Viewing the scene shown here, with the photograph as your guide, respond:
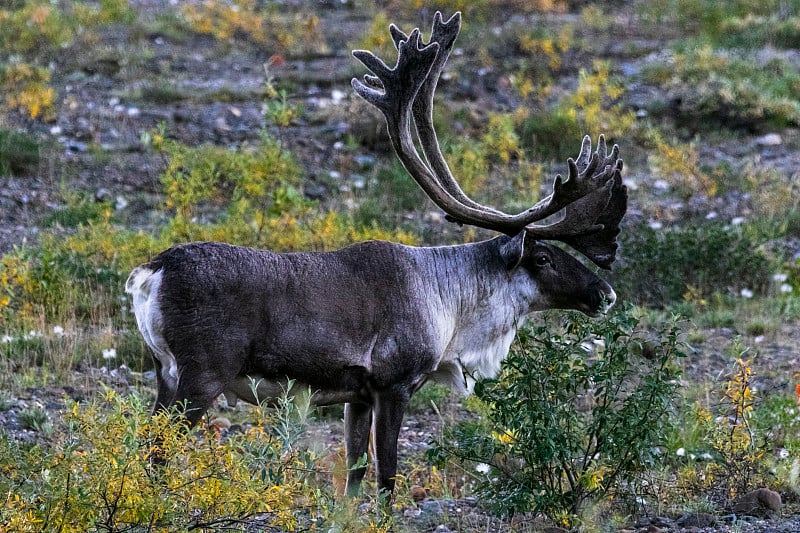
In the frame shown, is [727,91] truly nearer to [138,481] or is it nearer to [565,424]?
[565,424]

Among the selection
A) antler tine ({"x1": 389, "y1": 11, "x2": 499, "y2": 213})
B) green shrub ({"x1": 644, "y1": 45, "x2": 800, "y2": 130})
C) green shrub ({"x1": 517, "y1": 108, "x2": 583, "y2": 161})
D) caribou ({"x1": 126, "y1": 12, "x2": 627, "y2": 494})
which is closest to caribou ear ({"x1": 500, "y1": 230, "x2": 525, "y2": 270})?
caribou ({"x1": 126, "y1": 12, "x2": 627, "y2": 494})

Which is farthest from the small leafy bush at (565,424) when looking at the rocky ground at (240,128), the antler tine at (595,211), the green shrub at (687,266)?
the green shrub at (687,266)

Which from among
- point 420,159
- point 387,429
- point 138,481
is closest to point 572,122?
point 420,159

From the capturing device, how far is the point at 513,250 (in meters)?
6.71

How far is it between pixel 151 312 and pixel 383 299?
4.00ft

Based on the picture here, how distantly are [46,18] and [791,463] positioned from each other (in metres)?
13.4

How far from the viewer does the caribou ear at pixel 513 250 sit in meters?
6.68

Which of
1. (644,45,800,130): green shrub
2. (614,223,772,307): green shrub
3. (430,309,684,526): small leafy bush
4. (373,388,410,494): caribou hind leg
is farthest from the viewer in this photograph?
(644,45,800,130): green shrub

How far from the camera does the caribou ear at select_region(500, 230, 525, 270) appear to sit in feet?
21.9

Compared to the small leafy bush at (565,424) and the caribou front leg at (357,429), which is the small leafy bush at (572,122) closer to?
the caribou front leg at (357,429)

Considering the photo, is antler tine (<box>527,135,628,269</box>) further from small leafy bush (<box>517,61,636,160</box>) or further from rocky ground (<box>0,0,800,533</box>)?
small leafy bush (<box>517,61,636,160</box>)

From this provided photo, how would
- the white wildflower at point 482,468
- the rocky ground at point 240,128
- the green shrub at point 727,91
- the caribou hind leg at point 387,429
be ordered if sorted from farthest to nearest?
1. the green shrub at point 727,91
2. the rocky ground at point 240,128
3. the white wildflower at point 482,468
4. the caribou hind leg at point 387,429

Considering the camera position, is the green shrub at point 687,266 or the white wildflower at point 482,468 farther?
the green shrub at point 687,266

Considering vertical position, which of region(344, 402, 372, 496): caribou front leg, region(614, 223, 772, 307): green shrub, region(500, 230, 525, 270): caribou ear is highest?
region(500, 230, 525, 270): caribou ear
